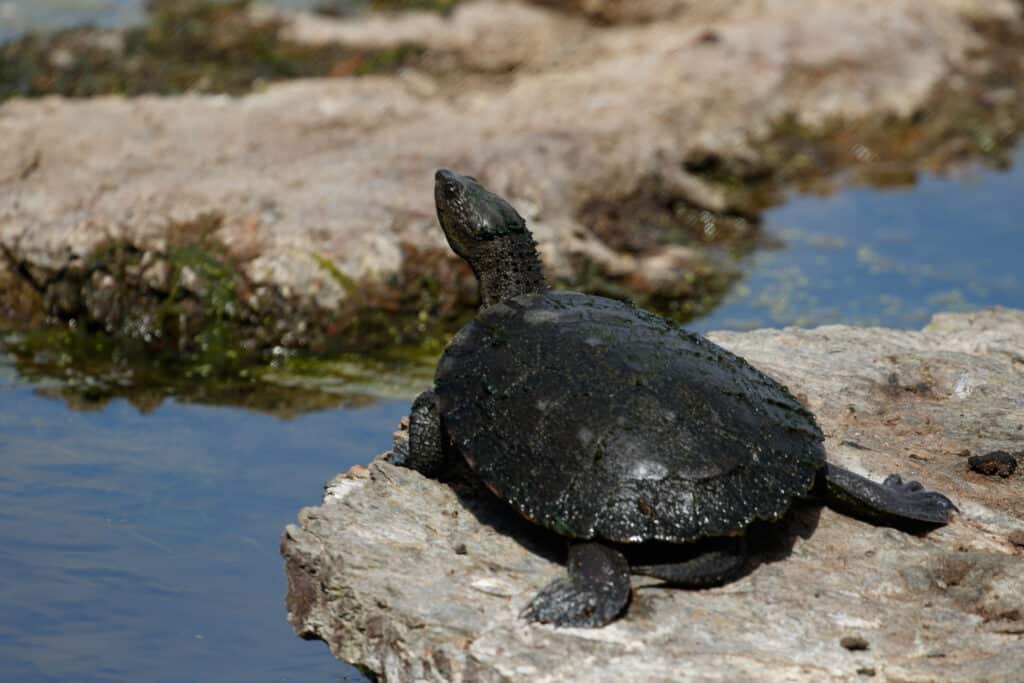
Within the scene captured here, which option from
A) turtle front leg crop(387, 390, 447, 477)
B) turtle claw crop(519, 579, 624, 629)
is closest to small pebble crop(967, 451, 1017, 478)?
turtle claw crop(519, 579, 624, 629)

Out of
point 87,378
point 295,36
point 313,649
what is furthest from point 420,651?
point 295,36

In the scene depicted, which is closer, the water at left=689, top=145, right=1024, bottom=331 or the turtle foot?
the turtle foot

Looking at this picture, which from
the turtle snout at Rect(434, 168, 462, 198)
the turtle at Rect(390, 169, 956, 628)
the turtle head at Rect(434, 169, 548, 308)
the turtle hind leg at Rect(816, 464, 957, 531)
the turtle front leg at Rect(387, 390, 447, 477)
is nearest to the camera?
the turtle at Rect(390, 169, 956, 628)

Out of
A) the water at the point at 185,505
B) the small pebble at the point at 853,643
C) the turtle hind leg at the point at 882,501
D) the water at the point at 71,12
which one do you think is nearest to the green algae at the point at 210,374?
the water at the point at 185,505

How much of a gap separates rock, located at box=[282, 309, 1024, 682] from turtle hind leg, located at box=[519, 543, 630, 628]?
4cm

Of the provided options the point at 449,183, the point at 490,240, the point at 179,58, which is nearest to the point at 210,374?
the point at 449,183

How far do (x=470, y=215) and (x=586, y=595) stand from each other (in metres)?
2.07

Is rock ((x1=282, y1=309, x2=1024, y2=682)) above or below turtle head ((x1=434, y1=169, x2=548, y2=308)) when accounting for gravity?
below

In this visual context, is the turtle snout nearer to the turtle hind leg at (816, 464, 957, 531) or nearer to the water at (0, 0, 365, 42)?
the turtle hind leg at (816, 464, 957, 531)

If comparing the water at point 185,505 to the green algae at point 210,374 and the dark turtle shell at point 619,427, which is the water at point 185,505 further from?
the dark turtle shell at point 619,427

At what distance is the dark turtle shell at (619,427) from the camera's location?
150 inches

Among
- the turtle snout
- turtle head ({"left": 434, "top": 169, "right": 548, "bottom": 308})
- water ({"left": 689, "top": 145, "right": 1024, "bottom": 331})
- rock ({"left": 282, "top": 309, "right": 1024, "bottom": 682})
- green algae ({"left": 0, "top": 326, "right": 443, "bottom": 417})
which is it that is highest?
the turtle snout

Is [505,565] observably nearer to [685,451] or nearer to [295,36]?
[685,451]

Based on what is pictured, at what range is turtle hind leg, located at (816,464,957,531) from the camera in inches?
164
